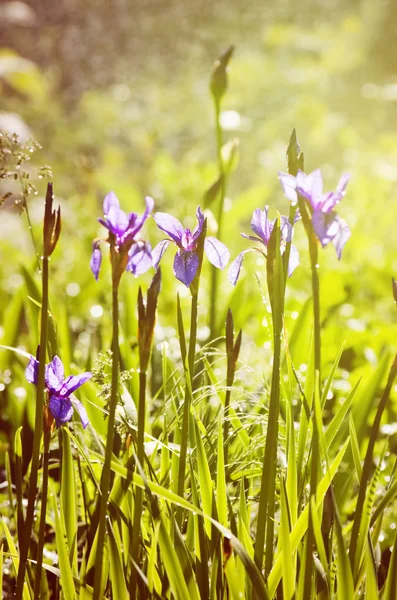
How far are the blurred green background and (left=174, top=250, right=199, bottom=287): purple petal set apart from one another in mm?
459

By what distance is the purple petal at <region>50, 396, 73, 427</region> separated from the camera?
89 centimetres

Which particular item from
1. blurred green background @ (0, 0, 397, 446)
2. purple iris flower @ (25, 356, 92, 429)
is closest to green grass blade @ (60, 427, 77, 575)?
purple iris flower @ (25, 356, 92, 429)

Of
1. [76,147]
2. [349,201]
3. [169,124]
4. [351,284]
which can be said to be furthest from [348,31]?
[351,284]

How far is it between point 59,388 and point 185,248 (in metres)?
0.27

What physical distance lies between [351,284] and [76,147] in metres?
4.35

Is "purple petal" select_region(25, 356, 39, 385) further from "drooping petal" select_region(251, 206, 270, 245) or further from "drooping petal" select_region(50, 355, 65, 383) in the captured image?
"drooping petal" select_region(251, 206, 270, 245)

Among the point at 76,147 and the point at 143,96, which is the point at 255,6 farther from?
the point at 76,147

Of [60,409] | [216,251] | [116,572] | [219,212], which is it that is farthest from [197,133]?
[116,572]

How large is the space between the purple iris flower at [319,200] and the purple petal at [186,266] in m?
0.17

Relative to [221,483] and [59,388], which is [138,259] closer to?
[59,388]

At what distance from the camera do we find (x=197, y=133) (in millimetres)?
6125

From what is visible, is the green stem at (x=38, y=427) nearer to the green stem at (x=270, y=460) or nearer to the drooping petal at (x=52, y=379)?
the drooping petal at (x=52, y=379)

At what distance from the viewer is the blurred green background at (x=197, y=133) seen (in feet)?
7.12

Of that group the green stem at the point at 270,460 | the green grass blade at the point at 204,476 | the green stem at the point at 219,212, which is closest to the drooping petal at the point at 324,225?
the green stem at the point at 270,460
